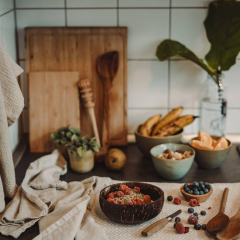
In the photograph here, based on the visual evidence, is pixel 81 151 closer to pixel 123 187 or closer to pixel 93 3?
pixel 123 187

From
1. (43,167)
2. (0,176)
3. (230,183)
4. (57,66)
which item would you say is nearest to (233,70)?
(230,183)

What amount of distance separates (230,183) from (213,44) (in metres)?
0.54

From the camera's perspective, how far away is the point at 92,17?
146 cm

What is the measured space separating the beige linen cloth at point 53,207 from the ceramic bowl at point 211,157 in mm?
324

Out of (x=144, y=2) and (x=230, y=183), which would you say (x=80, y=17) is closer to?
(x=144, y=2)

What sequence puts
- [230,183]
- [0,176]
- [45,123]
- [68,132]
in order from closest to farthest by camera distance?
[0,176] → [230,183] → [68,132] → [45,123]

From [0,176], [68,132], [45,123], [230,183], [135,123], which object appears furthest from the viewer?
[135,123]

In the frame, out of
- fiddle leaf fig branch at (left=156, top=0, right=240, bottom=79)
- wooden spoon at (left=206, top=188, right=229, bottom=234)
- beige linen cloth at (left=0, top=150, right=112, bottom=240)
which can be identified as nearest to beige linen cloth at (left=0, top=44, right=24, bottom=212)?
beige linen cloth at (left=0, top=150, right=112, bottom=240)

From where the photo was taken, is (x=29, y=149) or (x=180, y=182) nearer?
(x=180, y=182)

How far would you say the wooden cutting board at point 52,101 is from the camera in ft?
4.66

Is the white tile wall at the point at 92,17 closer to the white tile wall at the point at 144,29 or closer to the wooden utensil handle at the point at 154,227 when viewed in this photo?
the white tile wall at the point at 144,29

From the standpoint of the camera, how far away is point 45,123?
143 centimetres

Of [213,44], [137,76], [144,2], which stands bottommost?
[137,76]

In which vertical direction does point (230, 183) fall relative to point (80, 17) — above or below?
below
